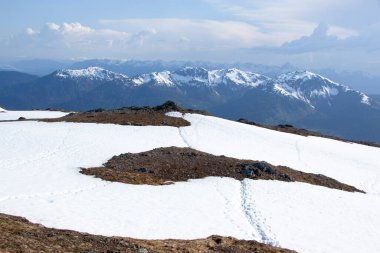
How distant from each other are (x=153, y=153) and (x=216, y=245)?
25.1 metres

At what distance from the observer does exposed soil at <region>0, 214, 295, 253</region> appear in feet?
63.5

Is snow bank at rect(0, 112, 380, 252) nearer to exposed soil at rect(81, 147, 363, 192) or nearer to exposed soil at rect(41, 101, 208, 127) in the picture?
exposed soil at rect(81, 147, 363, 192)

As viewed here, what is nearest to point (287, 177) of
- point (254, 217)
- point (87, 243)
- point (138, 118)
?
point (254, 217)

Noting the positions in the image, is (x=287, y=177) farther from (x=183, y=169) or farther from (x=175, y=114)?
(x=175, y=114)

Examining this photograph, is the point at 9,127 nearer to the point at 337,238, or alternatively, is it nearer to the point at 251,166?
the point at 251,166

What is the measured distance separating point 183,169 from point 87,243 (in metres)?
22.4

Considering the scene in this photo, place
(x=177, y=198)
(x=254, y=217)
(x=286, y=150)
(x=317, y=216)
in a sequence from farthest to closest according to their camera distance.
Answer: (x=286, y=150), (x=177, y=198), (x=317, y=216), (x=254, y=217)

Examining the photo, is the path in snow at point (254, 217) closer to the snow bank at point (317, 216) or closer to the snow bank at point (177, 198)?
the snow bank at point (177, 198)

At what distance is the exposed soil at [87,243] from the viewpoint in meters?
19.3

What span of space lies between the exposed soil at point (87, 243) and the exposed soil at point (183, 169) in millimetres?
14097

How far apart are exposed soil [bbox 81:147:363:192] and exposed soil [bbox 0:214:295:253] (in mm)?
14097

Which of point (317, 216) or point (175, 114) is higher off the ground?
point (175, 114)

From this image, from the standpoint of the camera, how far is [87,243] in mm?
20656

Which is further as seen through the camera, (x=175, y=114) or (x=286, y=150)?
(x=175, y=114)
